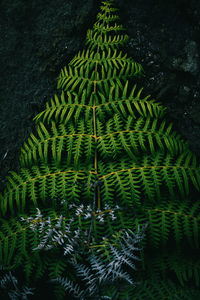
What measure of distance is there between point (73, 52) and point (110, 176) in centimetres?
131

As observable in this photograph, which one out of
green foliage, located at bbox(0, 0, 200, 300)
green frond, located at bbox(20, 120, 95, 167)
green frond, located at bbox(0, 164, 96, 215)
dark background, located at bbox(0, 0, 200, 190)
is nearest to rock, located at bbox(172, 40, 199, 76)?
dark background, located at bbox(0, 0, 200, 190)

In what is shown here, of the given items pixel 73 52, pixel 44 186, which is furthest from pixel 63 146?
pixel 73 52

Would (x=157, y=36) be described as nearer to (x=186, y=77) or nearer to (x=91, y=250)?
(x=186, y=77)

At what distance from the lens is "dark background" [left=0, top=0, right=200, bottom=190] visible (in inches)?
92.1

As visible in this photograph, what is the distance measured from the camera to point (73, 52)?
8.61 ft

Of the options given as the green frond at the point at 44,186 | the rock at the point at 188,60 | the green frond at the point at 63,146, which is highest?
the rock at the point at 188,60

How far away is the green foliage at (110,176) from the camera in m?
1.85

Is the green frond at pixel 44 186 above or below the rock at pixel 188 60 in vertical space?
below

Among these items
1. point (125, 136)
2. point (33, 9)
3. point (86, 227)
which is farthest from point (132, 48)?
point (86, 227)

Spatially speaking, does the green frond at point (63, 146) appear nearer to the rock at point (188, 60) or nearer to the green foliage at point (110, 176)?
the green foliage at point (110, 176)

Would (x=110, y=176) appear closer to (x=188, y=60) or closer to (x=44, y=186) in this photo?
(x=44, y=186)

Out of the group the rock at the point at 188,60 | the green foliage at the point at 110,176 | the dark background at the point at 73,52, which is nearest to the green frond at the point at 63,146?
the green foliage at the point at 110,176

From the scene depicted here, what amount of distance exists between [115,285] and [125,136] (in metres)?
1.07

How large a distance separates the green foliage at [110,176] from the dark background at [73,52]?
136 mm
